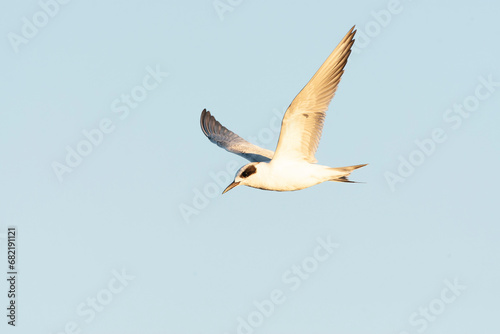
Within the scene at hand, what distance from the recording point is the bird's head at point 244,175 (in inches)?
653

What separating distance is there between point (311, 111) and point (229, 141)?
478 centimetres

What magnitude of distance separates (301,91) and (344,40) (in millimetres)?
1111

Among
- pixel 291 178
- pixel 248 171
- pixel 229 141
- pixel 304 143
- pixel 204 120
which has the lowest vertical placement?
pixel 291 178

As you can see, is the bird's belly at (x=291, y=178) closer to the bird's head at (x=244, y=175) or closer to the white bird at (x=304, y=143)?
the white bird at (x=304, y=143)

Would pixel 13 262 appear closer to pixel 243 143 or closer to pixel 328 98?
pixel 243 143

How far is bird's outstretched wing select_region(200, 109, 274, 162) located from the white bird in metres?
1.99

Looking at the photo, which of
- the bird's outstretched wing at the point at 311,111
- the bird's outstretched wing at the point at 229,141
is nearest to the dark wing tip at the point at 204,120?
the bird's outstretched wing at the point at 229,141

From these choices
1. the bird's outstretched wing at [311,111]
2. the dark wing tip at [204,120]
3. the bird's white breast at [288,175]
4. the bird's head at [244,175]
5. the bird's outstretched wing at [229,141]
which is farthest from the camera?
the dark wing tip at [204,120]

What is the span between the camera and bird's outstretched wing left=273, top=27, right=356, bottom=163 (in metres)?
16.2

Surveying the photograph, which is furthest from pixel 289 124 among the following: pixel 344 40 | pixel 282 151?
pixel 344 40

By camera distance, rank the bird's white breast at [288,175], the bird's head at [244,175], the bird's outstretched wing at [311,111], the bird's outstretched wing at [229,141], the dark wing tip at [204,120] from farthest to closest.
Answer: the dark wing tip at [204,120], the bird's outstretched wing at [229,141], the bird's white breast at [288,175], the bird's head at [244,175], the bird's outstretched wing at [311,111]

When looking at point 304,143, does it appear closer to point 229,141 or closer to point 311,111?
point 311,111

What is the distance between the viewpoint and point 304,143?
17156 mm

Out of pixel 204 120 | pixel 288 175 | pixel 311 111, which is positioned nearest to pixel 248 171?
pixel 288 175
